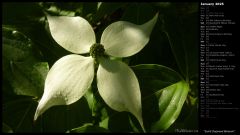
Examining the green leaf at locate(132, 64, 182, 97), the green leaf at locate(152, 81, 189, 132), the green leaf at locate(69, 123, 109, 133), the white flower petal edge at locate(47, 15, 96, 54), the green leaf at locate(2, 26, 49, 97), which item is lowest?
the green leaf at locate(69, 123, 109, 133)

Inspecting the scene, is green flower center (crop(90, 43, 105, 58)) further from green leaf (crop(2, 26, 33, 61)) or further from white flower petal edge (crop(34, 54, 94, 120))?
green leaf (crop(2, 26, 33, 61))

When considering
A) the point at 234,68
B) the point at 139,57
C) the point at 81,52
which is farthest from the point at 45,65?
the point at 234,68

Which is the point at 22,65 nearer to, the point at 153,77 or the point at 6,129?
the point at 6,129

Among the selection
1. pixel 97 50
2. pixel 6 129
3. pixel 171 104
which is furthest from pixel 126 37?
pixel 6 129

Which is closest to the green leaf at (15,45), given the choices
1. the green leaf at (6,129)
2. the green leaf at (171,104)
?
the green leaf at (6,129)

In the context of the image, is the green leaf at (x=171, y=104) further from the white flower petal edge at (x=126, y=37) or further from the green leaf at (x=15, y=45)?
the green leaf at (x=15, y=45)

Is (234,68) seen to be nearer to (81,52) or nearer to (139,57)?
(139,57)

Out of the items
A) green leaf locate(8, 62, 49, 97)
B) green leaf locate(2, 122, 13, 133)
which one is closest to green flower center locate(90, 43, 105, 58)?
green leaf locate(8, 62, 49, 97)
